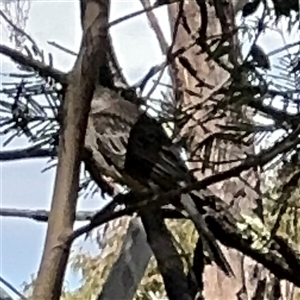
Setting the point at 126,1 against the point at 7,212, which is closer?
the point at 7,212

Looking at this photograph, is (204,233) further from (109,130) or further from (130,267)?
(109,130)

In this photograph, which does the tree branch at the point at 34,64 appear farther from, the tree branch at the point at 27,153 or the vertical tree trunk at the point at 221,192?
the vertical tree trunk at the point at 221,192

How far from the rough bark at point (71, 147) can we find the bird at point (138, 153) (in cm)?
13

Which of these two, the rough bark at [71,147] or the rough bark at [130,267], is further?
the rough bark at [130,267]

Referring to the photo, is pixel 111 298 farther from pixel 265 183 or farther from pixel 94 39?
pixel 94 39

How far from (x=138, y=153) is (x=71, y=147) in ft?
1.44

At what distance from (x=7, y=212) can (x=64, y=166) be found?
23 centimetres

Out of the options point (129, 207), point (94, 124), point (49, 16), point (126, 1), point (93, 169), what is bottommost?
point (129, 207)

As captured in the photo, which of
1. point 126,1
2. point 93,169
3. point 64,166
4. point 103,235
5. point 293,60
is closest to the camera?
point 64,166

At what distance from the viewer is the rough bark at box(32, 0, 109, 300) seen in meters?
0.49

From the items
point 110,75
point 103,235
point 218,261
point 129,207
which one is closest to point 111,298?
point 218,261

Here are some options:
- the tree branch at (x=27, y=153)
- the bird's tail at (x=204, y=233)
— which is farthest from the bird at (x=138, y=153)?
the tree branch at (x=27, y=153)

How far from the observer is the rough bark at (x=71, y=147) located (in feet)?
1.62

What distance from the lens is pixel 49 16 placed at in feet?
5.21
